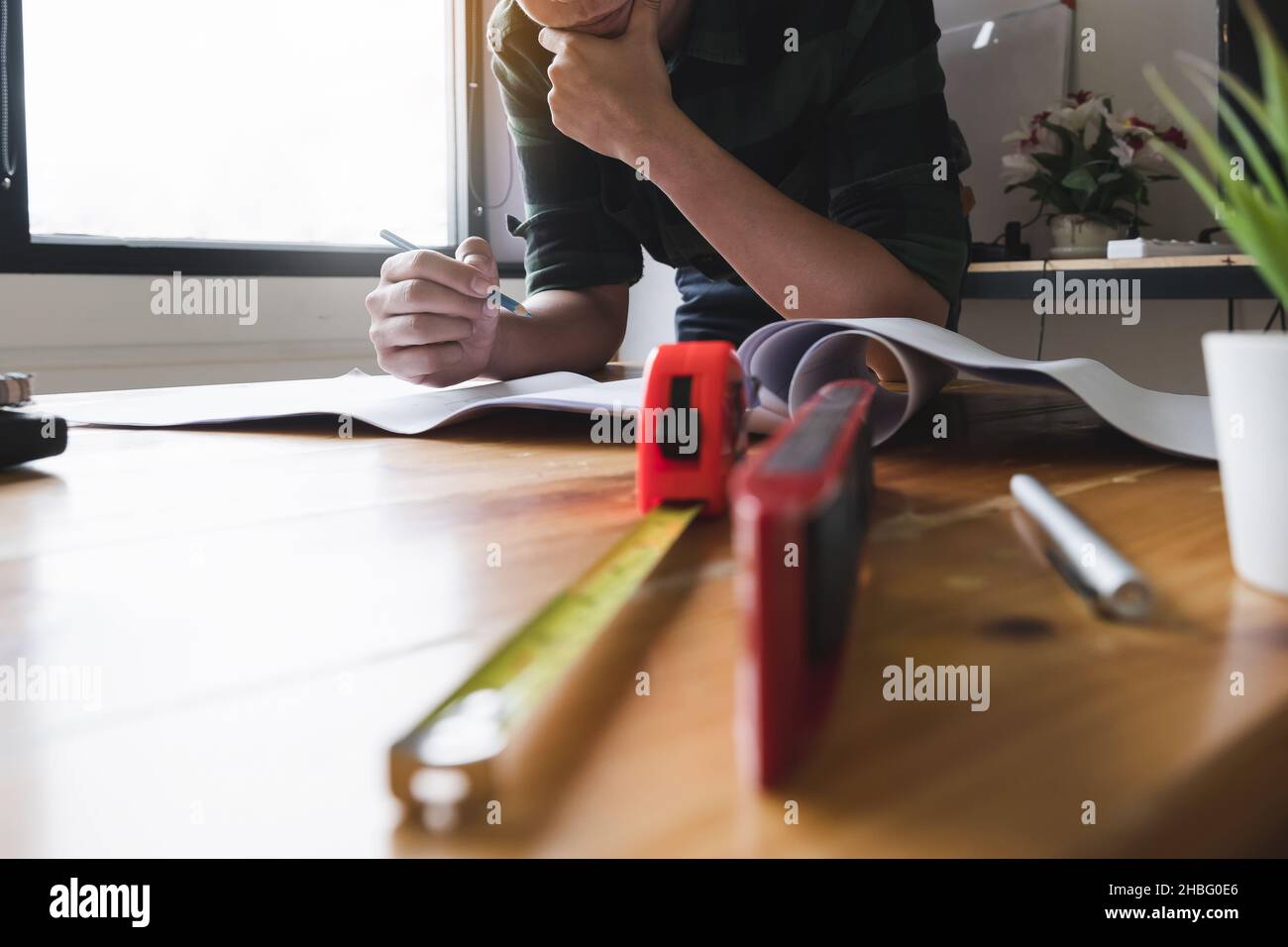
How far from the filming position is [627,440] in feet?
1.83

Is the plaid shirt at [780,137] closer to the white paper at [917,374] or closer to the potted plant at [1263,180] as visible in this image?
the white paper at [917,374]

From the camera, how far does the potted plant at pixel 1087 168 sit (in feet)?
6.72

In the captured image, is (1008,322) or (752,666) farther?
(1008,322)

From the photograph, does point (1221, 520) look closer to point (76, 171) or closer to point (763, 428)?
point (763, 428)

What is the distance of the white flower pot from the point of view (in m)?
2.07

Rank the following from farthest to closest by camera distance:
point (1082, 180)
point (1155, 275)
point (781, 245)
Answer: point (1082, 180) → point (1155, 275) → point (781, 245)

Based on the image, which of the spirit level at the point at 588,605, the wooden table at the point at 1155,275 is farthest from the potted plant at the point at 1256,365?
the wooden table at the point at 1155,275

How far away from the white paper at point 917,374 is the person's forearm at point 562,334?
0.39m

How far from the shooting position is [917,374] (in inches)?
19.5

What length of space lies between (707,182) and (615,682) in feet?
2.35

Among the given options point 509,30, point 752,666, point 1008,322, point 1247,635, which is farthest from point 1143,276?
point 752,666

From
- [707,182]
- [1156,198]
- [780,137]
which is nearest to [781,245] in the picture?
[707,182]

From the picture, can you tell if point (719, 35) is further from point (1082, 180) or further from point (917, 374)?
point (1082, 180)
